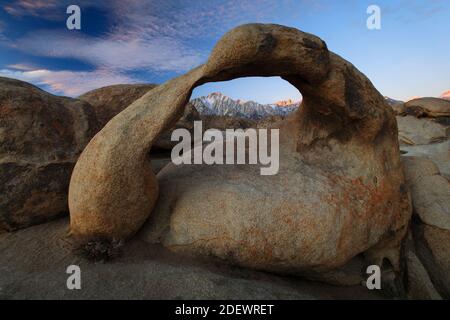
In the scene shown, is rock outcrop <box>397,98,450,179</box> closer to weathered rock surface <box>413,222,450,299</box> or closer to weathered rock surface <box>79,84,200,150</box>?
weathered rock surface <box>413,222,450,299</box>

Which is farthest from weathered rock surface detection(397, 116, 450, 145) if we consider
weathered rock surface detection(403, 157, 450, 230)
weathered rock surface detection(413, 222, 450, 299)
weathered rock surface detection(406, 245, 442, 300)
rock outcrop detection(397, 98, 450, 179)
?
weathered rock surface detection(406, 245, 442, 300)

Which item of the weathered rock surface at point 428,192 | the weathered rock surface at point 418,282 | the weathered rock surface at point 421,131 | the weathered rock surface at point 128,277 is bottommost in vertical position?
the weathered rock surface at point 418,282

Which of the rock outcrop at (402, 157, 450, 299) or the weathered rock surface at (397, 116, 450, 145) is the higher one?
the weathered rock surface at (397, 116, 450, 145)

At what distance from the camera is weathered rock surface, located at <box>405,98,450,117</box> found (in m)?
15.1

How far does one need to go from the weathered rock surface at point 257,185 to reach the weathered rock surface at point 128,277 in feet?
0.84

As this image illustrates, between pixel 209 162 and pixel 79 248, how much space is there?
249cm

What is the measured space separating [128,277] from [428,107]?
17.0 m

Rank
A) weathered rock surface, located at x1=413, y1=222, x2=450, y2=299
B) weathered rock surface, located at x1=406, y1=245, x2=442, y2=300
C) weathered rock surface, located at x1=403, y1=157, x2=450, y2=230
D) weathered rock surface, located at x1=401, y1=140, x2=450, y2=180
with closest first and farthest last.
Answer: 1. weathered rock surface, located at x1=406, y1=245, x2=442, y2=300
2. weathered rock surface, located at x1=413, y1=222, x2=450, y2=299
3. weathered rock surface, located at x1=403, y1=157, x2=450, y2=230
4. weathered rock surface, located at x1=401, y1=140, x2=450, y2=180

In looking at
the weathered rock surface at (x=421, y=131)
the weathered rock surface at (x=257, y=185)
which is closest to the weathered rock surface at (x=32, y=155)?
the weathered rock surface at (x=257, y=185)

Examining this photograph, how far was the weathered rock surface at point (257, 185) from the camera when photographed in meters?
4.19

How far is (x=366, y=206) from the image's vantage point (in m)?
5.15

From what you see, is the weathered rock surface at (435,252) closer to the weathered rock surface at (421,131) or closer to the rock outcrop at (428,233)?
the rock outcrop at (428,233)

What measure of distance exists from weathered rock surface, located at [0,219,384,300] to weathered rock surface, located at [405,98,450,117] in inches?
549

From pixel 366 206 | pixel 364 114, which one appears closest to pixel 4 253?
pixel 366 206
